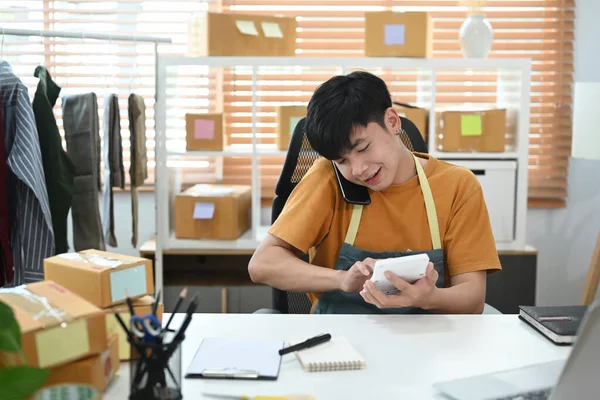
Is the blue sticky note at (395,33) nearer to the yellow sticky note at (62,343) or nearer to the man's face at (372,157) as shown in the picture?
the man's face at (372,157)

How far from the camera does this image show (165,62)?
3090 mm

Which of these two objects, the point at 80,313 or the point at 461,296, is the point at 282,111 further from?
the point at 80,313

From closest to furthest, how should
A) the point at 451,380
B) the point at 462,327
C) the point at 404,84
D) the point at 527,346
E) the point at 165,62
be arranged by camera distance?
the point at 451,380 → the point at 527,346 → the point at 462,327 → the point at 165,62 → the point at 404,84

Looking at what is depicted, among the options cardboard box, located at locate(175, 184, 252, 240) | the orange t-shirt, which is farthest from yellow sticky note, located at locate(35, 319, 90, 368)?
cardboard box, located at locate(175, 184, 252, 240)

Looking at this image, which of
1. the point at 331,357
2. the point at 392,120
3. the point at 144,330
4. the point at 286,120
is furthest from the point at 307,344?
the point at 286,120

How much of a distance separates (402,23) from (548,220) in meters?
1.38

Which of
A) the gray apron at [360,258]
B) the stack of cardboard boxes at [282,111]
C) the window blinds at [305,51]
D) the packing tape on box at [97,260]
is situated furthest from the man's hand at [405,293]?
the window blinds at [305,51]

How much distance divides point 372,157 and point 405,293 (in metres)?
0.34

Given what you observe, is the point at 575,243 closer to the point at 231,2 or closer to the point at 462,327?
the point at 231,2

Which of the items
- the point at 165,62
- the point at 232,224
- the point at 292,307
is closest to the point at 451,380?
the point at 292,307

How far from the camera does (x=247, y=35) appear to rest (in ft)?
10.3

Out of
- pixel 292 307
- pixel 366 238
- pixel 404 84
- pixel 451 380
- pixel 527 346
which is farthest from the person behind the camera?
pixel 404 84

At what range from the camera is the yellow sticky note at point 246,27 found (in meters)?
3.10

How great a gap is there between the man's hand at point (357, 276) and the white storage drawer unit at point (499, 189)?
5.68 feet
